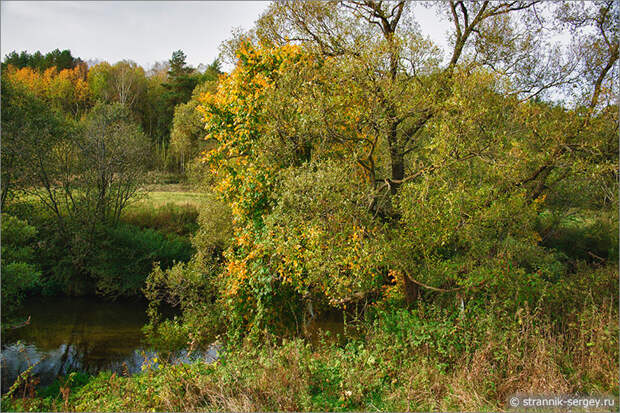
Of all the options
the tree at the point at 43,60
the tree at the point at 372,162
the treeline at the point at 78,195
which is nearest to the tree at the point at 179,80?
the tree at the point at 43,60

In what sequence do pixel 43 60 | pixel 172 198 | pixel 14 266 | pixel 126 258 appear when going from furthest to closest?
pixel 43 60 < pixel 172 198 < pixel 126 258 < pixel 14 266

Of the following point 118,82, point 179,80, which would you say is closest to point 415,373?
point 179,80

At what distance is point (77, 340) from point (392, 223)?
1110 centimetres

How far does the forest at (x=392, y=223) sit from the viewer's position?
5801 millimetres

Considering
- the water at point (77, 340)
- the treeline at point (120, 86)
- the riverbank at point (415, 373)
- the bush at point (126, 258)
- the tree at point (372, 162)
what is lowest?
the water at point (77, 340)

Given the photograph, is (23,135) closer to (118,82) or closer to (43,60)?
(43,60)

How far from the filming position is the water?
11.5 m

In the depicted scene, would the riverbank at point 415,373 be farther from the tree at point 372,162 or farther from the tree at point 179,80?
the tree at point 179,80

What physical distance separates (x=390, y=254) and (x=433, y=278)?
4.96 feet

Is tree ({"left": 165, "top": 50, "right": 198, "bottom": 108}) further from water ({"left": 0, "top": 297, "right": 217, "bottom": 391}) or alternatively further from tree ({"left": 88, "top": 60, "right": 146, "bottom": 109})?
water ({"left": 0, "top": 297, "right": 217, "bottom": 391})

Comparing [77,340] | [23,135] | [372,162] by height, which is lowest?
[77,340]

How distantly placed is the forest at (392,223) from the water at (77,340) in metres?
0.34

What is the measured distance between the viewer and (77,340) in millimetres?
13570

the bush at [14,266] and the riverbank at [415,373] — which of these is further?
the bush at [14,266]
